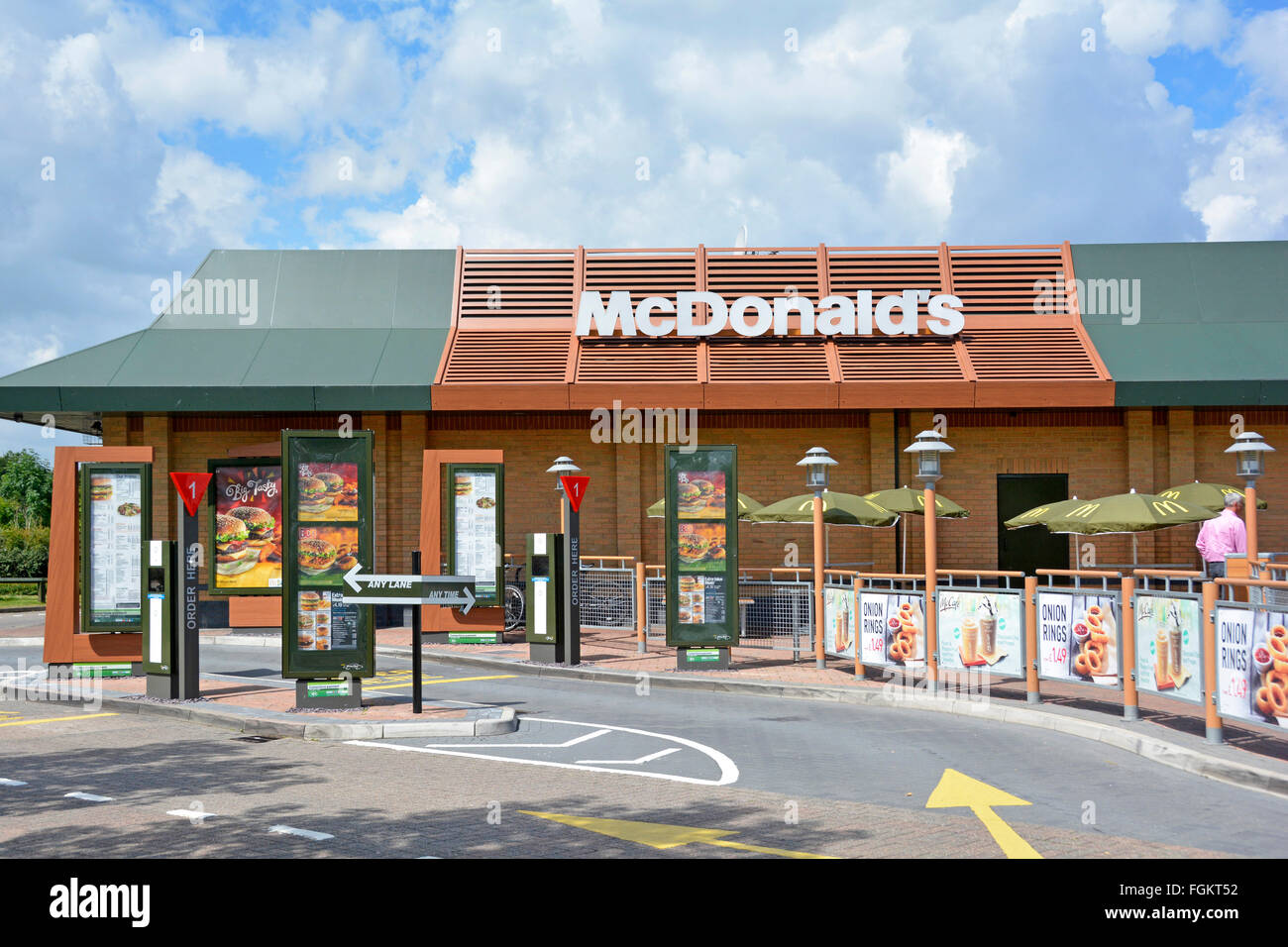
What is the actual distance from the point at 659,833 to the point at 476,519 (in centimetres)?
1313

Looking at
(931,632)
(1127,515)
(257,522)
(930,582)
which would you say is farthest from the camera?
(257,522)

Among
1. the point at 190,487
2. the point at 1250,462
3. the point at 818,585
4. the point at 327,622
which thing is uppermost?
the point at 1250,462

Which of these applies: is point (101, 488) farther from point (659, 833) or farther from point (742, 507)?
point (742, 507)

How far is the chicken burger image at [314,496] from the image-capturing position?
1275cm

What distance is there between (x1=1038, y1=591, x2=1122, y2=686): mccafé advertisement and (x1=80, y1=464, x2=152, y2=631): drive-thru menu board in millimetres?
11691

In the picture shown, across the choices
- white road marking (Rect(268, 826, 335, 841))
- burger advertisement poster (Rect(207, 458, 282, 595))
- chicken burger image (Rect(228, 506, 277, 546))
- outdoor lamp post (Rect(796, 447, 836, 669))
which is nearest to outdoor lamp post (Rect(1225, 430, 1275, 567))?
outdoor lamp post (Rect(796, 447, 836, 669))

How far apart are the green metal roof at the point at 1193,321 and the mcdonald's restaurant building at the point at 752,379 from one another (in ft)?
0.20

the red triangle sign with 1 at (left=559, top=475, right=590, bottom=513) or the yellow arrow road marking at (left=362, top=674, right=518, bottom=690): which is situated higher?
the red triangle sign with 1 at (left=559, top=475, right=590, bottom=513)

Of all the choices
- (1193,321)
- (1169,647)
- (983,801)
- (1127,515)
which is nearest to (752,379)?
(1127,515)

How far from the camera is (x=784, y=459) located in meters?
24.3

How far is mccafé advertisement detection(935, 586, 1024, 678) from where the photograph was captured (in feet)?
41.4

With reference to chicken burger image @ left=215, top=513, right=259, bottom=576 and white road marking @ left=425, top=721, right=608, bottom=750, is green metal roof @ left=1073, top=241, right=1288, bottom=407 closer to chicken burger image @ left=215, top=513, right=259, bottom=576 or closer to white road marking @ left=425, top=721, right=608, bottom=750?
white road marking @ left=425, top=721, right=608, bottom=750
